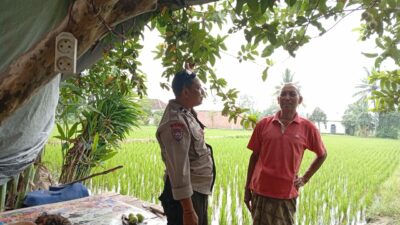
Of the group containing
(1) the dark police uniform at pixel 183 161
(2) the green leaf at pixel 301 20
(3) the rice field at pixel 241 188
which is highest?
(2) the green leaf at pixel 301 20

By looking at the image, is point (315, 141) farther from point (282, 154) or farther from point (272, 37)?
point (272, 37)

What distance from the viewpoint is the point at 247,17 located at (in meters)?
1.60

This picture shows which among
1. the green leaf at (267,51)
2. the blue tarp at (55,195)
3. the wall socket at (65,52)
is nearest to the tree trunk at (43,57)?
→ the wall socket at (65,52)

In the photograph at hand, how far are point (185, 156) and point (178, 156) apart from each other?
0.10 ft

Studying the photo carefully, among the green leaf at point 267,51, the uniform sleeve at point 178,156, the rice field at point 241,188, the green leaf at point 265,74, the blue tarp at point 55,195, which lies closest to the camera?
the uniform sleeve at point 178,156

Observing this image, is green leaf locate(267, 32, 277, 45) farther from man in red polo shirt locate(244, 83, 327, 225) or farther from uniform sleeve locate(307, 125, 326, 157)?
uniform sleeve locate(307, 125, 326, 157)

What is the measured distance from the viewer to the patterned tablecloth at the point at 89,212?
2.15 metres

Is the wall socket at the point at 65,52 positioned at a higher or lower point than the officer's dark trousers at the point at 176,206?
higher

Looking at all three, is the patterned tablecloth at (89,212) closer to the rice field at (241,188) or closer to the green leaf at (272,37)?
the rice field at (241,188)

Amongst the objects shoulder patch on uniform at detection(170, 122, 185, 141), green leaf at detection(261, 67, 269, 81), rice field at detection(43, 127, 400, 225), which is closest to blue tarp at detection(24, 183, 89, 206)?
rice field at detection(43, 127, 400, 225)

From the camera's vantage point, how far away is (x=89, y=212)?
91.7 inches

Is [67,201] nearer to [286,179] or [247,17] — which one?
[286,179]

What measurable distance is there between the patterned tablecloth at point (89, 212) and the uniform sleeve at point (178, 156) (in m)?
0.99

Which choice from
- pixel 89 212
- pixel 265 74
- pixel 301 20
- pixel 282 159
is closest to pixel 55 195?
pixel 89 212
